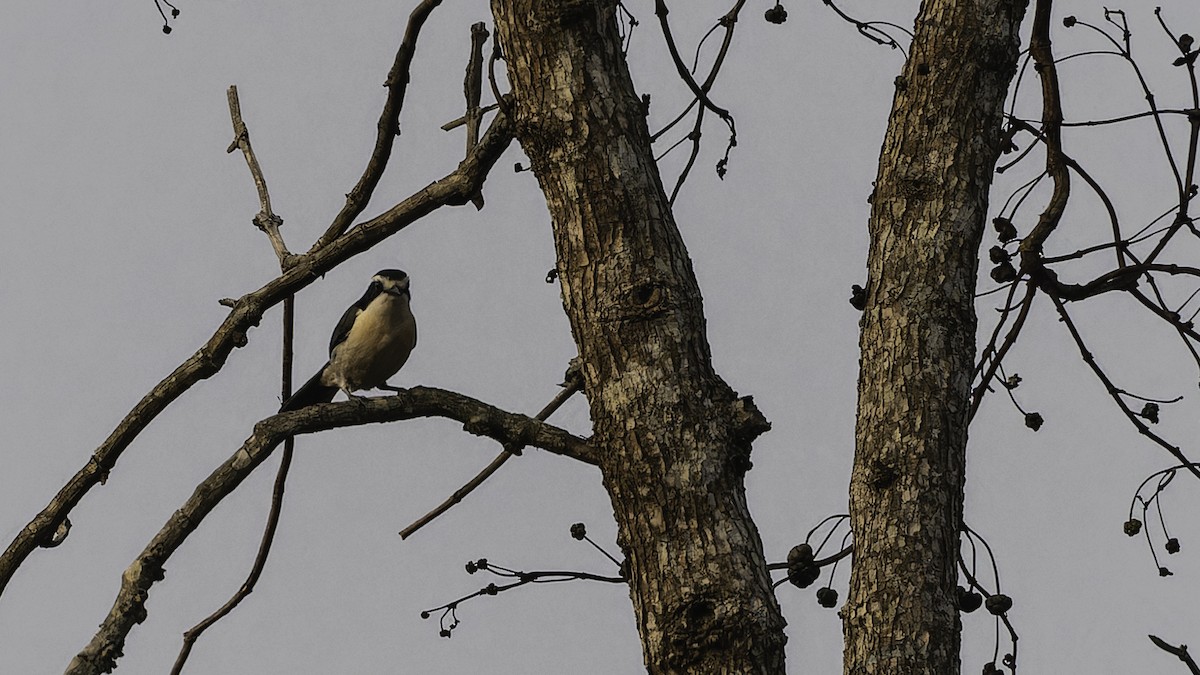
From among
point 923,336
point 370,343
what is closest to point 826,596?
point 923,336

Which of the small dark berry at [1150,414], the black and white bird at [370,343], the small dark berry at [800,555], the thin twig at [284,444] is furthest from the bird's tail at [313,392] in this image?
the small dark berry at [1150,414]

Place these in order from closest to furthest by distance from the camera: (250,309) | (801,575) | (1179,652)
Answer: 1. (1179,652)
2. (250,309)
3. (801,575)

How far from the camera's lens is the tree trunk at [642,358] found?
9.92ft

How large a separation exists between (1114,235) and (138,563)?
291 centimetres

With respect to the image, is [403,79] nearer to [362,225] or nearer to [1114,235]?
[362,225]

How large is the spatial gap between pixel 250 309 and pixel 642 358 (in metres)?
1.06

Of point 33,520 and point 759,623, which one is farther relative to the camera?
point 33,520

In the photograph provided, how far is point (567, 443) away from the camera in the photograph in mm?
3361

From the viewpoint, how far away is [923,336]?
3465 mm

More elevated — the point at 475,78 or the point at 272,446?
the point at 475,78

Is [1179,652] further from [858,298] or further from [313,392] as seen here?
[313,392]

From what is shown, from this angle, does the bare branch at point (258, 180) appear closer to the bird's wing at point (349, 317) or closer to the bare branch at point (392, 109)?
the bare branch at point (392, 109)

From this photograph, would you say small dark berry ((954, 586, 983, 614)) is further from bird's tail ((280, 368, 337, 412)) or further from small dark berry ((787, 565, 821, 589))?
bird's tail ((280, 368, 337, 412))

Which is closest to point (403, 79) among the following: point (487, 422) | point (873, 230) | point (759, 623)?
point (487, 422)
